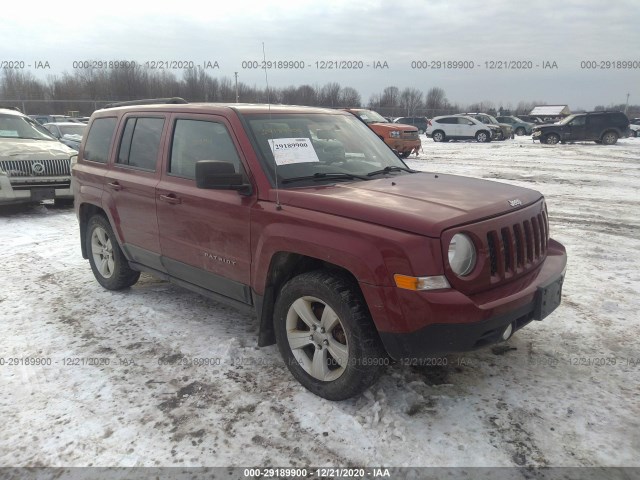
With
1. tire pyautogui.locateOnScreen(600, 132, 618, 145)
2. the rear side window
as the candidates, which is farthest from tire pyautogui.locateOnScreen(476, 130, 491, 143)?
Answer: tire pyautogui.locateOnScreen(600, 132, 618, 145)

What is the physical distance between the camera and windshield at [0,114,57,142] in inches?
376

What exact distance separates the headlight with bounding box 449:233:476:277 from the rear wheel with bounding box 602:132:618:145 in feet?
99.0

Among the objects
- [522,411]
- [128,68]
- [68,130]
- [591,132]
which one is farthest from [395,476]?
[128,68]

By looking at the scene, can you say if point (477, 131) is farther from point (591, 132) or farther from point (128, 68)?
point (128, 68)

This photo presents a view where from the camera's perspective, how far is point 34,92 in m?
46.5

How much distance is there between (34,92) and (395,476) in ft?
180

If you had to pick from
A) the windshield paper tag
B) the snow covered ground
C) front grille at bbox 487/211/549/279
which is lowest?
the snow covered ground

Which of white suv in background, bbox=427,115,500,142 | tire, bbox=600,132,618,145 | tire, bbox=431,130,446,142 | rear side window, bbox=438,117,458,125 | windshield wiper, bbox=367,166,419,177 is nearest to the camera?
windshield wiper, bbox=367,166,419,177

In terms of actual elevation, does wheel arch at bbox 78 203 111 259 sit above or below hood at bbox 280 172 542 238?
below

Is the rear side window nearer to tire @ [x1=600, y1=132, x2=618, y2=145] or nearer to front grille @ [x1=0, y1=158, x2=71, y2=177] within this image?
tire @ [x1=600, y1=132, x2=618, y2=145]

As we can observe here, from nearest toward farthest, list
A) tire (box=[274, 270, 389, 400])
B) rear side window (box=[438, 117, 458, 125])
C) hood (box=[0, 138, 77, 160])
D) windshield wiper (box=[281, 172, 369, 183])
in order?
1. tire (box=[274, 270, 389, 400])
2. windshield wiper (box=[281, 172, 369, 183])
3. hood (box=[0, 138, 77, 160])
4. rear side window (box=[438, 117, 458, 125])

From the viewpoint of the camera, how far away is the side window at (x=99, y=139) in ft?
15.9

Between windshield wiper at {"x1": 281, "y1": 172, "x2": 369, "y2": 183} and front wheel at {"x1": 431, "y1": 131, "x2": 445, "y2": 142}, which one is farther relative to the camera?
front wheel at {"x1": 431, "y1": 131, "x2": 445, "y2": 142}

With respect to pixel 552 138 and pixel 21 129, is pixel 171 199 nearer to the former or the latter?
pixel 21 129
